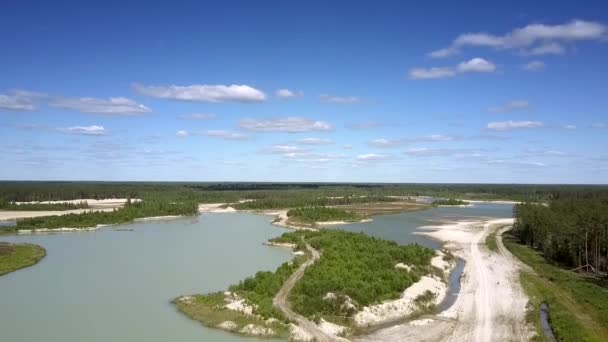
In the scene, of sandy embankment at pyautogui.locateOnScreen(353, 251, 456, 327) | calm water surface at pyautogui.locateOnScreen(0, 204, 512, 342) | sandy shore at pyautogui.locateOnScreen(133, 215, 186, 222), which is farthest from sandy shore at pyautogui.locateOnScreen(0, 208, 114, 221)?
sandy embankment at pyautogui.locateOnScreen(353, 251, 456, 327)

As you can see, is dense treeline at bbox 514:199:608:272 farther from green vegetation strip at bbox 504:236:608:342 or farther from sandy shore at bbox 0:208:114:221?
sandy shore at bbox 0:208:114:221

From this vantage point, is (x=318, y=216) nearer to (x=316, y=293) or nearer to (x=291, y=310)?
(x=316, y=293)

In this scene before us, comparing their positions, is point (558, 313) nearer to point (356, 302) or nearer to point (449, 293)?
point (449, 293)

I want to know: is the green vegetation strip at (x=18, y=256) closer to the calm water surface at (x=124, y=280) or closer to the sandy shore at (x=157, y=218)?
the calm water surface at (x=124, y=280)

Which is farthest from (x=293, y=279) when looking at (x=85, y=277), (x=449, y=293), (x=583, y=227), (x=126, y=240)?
(x=126, y=240)

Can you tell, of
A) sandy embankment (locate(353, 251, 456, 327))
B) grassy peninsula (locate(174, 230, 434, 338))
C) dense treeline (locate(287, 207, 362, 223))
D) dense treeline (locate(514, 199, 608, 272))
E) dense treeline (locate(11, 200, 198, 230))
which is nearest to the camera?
grassy peninsula (locate(174, 230, 434, 338))

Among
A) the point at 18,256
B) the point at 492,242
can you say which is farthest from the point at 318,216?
the point at 18,256
